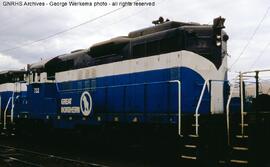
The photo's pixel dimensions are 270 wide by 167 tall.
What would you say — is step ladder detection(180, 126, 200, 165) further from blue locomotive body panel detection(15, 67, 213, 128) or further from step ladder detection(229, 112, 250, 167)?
step ladder detection(229, 112, 250, 167)

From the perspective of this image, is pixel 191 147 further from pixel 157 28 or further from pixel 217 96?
pixel 157 28

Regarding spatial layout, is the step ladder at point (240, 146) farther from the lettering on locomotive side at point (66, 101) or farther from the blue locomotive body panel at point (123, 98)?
the lettering on locomotive side at point (66, 101)

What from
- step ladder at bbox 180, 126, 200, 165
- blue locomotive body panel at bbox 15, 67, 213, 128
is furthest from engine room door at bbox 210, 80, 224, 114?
step ladder at bbox 180, 126, 200, 165

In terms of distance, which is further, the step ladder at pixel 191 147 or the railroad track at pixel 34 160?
the railroad track at pixel 34 160

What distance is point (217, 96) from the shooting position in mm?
10086

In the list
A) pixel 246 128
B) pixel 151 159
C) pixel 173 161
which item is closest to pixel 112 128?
pixel 151 159

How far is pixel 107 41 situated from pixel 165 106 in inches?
139

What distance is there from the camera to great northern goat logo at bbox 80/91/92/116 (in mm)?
13672

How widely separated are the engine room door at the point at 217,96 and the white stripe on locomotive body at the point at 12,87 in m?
10.9

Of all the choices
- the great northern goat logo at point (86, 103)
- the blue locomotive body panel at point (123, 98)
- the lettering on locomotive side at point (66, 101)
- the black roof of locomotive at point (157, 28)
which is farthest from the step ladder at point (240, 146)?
the lettering on locomotive side at point (66, 101)

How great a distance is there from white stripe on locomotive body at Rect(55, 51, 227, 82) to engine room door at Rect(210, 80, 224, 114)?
229mm

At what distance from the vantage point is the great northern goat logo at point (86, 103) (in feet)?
44.9

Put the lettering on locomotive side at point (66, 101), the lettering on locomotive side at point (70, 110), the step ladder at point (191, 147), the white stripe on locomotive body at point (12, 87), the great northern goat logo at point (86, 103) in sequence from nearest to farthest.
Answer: the step ladder at point (191, 147)
the great northern goat logo at point (86, 103)
the lettering on locomotive side at point (70, 110)
the lettering on locomotive side at point (66, 101)
the white stripe on locomotive body at point (12, 87)

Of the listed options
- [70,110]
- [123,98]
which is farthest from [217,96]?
[70,110]
